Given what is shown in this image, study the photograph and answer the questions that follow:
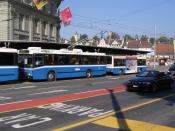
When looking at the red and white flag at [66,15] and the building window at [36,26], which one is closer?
the red and white flag at [66,15]

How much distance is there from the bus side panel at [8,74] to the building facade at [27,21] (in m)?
18.0

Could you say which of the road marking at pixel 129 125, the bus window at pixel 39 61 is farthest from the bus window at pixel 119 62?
the road marking at pixel 129 125

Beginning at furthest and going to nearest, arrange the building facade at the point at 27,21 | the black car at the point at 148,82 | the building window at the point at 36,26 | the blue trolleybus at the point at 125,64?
the building window at the point at 36,26
the building facade at the point at 27,21
the blue trolleybus at the point at 125,64
the black car at the point at 148,82

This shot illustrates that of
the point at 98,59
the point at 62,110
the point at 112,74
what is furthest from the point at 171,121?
the point at 112,74

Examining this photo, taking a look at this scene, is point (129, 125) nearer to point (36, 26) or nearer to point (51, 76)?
point (51, 76)

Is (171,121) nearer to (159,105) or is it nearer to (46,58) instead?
(159,105)

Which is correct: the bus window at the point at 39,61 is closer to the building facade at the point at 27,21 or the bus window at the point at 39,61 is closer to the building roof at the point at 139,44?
the building facade at the point at 27,21

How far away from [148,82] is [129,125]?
11.9 meters

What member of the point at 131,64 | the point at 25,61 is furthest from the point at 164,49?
the point at 25,61

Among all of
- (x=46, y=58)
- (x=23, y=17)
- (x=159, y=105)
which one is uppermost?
(x=23, y=17)

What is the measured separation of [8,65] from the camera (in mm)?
27250

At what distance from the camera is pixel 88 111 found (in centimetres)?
1373

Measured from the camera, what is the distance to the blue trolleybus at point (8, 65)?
26731 mm

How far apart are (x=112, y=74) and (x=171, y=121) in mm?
34158
